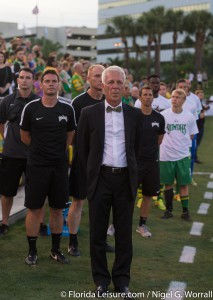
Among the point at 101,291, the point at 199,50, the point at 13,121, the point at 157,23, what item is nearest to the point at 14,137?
the point at 13,121

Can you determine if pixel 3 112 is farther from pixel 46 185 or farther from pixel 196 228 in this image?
pixel 196 228

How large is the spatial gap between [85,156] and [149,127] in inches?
92.7

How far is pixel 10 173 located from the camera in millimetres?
6348

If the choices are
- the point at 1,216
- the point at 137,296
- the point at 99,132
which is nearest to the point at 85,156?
the point at 99,132

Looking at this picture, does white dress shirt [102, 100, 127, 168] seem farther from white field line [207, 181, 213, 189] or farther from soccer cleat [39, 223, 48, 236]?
white field line [207, 181, 213, 189]

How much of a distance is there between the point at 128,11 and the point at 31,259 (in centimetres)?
11092

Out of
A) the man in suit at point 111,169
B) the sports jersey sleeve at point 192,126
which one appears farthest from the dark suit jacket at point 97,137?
the sports jersey sleeve at point 192,126

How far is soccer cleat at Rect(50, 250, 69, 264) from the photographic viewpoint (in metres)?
5.78

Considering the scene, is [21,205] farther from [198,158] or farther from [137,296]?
[198,158]

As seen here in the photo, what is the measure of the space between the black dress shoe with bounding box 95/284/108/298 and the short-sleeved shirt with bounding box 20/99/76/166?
1424mm

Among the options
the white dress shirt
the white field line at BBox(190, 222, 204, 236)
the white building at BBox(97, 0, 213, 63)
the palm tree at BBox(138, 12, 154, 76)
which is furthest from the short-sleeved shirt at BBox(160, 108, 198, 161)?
the white building at BBox(97, 0, 213, 63)

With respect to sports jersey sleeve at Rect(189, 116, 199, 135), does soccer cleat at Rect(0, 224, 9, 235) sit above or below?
below

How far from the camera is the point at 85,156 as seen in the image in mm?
5027

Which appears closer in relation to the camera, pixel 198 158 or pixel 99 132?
pixel 99 132
